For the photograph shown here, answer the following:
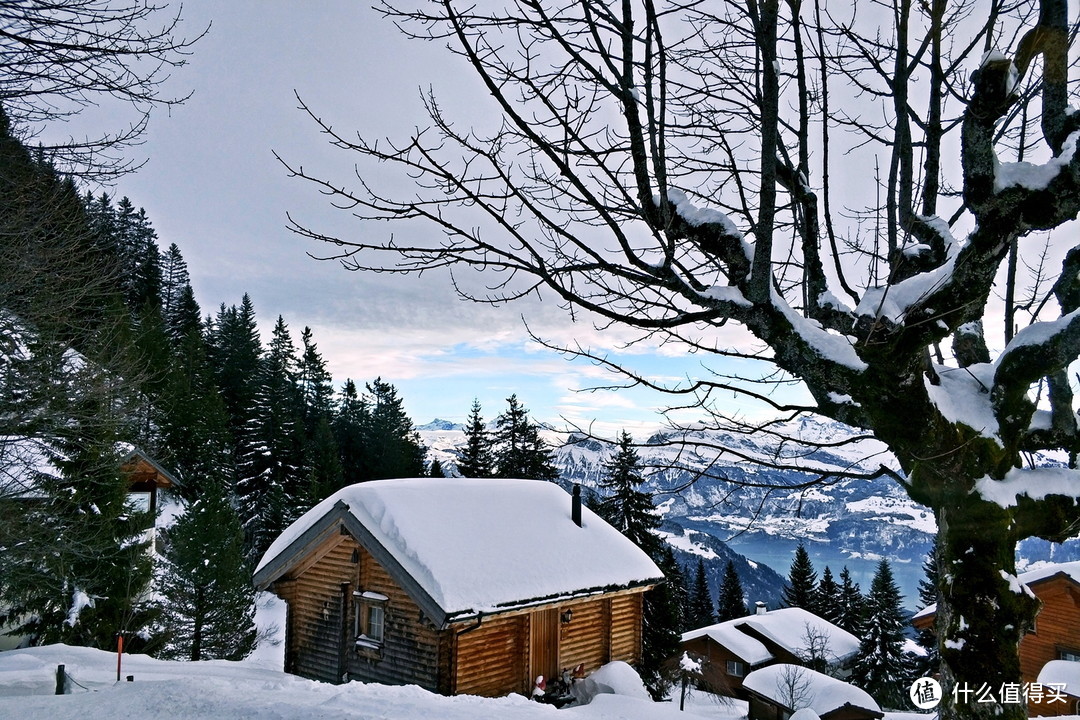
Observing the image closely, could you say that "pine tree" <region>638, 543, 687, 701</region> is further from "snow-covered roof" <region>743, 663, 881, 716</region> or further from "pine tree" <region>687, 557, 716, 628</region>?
"pine tree" <region>687, 557, 716, 628</region>

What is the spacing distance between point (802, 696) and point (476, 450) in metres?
22.0

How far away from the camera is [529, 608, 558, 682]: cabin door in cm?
1311

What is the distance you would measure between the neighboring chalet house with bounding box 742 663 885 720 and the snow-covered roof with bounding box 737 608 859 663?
838 cm

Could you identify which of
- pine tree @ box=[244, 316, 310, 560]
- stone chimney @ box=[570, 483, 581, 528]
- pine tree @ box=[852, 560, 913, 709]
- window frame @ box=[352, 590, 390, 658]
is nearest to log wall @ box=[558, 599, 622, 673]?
stone chimney @ box=[570, 483, 581, 528]

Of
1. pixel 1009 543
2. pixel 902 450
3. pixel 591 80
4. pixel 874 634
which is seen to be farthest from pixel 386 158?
pixel 874 634

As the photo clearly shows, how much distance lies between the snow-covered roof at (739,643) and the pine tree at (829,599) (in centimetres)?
1427

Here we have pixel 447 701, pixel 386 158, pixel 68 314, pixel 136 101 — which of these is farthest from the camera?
pixel 68 314

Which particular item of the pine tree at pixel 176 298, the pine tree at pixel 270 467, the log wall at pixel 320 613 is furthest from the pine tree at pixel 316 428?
the log wall at pixel 320 613

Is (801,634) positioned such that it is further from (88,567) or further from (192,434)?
(192,434)

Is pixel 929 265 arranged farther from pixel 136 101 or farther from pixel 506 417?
pixel 506 417

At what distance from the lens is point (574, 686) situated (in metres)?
13.7

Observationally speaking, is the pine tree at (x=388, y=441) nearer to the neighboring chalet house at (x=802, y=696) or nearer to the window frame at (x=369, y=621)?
the neighboring chalet house at (x=802, y=696)

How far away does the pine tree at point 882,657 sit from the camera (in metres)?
36.9

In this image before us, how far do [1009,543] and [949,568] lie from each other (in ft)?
1.47
